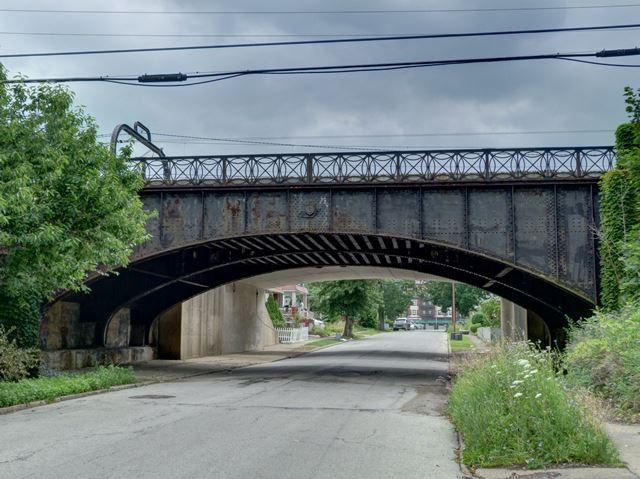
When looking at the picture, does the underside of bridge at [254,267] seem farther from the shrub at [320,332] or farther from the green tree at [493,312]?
the shrub at [320,332]

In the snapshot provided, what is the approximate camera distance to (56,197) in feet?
→ 48.6

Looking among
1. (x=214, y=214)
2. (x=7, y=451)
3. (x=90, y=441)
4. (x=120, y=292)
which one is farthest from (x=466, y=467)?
(x=120, y=292)

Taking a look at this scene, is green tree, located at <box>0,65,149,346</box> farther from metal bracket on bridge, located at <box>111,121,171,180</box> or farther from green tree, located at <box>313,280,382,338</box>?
green tree, located at <box>313,280,382,338</box>

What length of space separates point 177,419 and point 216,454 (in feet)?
12.2

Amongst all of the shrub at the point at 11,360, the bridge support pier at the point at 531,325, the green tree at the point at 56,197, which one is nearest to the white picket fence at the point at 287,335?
the bridge support pier at the point at 531,325

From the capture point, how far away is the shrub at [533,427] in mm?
7340

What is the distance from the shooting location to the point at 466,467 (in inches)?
314

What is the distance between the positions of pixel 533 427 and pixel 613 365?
4784 millimetres

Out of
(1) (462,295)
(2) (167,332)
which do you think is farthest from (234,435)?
(1) (462,295)

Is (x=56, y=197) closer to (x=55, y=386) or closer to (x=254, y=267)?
(x=55, y=386)

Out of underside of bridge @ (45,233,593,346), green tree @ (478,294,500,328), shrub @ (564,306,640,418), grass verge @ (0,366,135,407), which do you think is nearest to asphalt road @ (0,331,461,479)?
grass verge @ (0,366,135,407)

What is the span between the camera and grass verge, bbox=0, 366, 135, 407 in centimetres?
1396

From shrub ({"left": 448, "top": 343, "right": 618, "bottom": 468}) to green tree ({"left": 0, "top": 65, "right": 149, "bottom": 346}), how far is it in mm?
9414

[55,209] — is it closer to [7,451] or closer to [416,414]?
[7,451]
